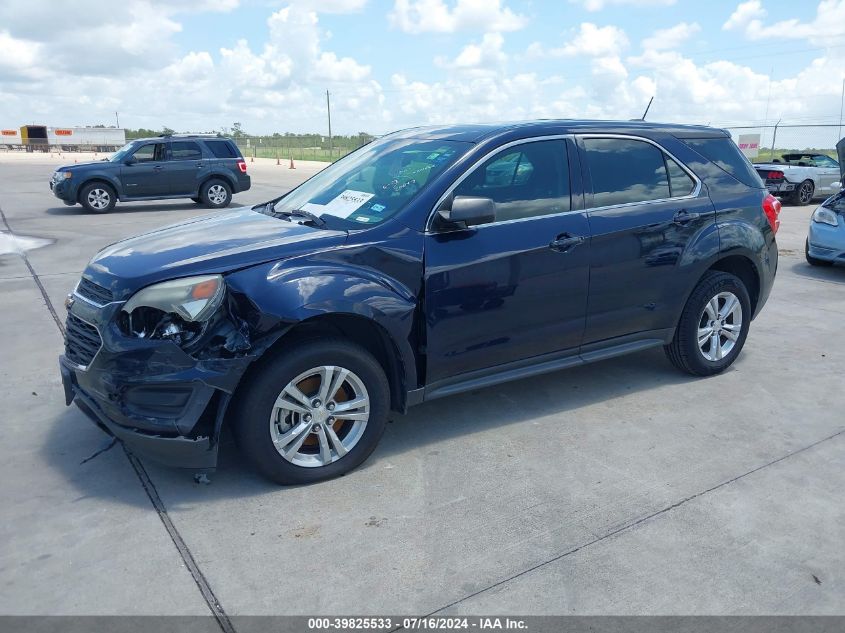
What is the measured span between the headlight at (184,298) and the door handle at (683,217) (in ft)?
10.3

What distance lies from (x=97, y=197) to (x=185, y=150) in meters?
2.27

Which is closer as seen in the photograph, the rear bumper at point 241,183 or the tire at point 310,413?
the tire at point 310,413

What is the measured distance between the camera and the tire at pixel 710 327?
17.2ft

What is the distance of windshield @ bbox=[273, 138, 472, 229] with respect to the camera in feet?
13.7

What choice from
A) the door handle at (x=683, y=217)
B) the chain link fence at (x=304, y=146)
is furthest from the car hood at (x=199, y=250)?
the chain link fence at (x=304, y=146)

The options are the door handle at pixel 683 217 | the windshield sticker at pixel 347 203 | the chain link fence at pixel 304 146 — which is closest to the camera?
the windshield sticker at pixel 347 203

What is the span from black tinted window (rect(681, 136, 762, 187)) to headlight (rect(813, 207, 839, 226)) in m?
5.15

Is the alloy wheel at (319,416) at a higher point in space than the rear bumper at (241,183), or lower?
lower

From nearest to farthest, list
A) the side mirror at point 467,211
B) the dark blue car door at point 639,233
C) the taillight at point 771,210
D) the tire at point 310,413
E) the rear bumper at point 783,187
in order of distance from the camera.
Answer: the tire at point 310,413
the side mirror at point 467,211
the dark blue car door at point 639,233
the taillight at point 771,210
the rear bumper at point 783,187

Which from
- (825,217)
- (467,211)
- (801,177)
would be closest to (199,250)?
(467,211)

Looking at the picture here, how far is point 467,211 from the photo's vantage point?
394cm

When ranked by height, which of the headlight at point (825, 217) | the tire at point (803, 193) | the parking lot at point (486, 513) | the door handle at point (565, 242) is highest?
the door handle at point (565, 242)

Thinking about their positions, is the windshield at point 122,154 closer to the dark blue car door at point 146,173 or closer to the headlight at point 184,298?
the dark blue car door at point 146,173

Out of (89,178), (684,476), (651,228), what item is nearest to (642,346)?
(651,228)
